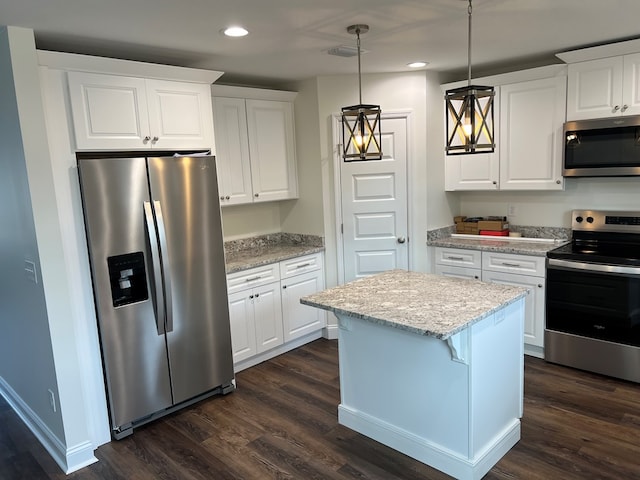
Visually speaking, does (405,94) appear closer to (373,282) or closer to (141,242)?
(373,282)

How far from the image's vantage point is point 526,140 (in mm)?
3943

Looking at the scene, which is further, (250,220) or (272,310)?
(250,220)

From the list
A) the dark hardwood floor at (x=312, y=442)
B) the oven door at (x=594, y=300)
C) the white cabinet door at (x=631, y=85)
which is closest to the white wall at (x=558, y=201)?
the white cabinet door at (x=631, y=85)

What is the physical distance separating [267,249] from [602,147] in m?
2.93

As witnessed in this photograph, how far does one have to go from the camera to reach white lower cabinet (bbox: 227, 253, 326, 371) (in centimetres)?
375

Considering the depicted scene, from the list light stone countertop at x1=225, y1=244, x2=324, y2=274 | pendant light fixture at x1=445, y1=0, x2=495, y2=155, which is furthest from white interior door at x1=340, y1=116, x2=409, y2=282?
pendant light fixture at x1=445, y1=0, x2=495, y2=155

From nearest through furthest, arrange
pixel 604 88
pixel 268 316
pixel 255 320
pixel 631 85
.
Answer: pixel 631 85 < pixel 604 88 < pixel 255 320 < pixel 268 316

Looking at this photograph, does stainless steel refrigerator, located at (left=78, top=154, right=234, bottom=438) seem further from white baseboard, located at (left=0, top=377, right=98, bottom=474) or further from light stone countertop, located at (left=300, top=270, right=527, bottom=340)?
light stone countertop, located at (left=300, top=270, right=527, bottom=340)

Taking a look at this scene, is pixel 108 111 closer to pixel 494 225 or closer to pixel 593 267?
pixel 494 225

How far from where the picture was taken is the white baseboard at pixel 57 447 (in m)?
2.70

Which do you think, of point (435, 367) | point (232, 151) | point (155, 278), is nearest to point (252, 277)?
point (155, 278)

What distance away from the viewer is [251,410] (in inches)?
128

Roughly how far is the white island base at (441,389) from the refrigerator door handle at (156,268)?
3.83 ft

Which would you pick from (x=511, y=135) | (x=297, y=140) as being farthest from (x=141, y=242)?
(x=511, y=135)
